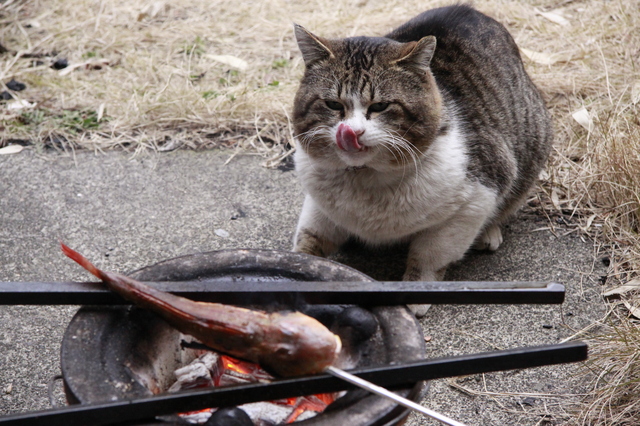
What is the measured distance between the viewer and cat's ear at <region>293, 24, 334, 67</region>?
8.12 ft

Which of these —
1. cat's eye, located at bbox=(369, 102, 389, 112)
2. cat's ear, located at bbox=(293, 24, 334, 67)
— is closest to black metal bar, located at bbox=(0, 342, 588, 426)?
cat's eye, located at bbox=(369, 102, 389, 112)

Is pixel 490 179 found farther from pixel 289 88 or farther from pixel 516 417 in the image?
pixel 289 88

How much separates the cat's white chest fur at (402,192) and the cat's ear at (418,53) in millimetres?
341

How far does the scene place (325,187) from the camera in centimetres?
271

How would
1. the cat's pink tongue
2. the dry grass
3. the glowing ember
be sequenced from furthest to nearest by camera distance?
1. the dry grass
2. the cat's pink tongue
3. the glowing ember

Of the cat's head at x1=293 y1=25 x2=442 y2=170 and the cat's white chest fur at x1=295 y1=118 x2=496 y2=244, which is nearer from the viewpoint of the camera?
the cat's head at x1=293 y1=25 x2=442 y2=170

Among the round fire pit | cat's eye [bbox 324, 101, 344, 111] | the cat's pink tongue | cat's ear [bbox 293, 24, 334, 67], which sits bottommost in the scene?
the round fire pit

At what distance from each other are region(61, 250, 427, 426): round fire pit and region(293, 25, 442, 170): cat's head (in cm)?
66

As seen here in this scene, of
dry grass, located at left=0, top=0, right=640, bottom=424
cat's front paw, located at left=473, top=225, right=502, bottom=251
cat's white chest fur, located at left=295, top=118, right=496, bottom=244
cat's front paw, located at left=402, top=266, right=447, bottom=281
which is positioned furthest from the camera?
dry grass, located at left=0, top=0, right=640, bottom=424

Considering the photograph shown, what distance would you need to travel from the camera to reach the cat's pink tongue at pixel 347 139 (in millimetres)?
2326

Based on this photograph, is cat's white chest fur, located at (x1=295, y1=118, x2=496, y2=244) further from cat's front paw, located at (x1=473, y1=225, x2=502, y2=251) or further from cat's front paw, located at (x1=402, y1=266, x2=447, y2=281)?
cat's front paw, located at (x1=473, y1=225, x2=502, y2=251)

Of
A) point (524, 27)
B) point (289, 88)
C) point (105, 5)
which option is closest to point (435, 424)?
point (289, 88)

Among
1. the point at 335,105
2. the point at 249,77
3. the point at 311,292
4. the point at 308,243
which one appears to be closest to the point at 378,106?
the point at 335,105

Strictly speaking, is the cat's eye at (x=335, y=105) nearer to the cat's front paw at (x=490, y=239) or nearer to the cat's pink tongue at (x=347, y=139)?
the cat's pink tongue at (x=347, y=139)
